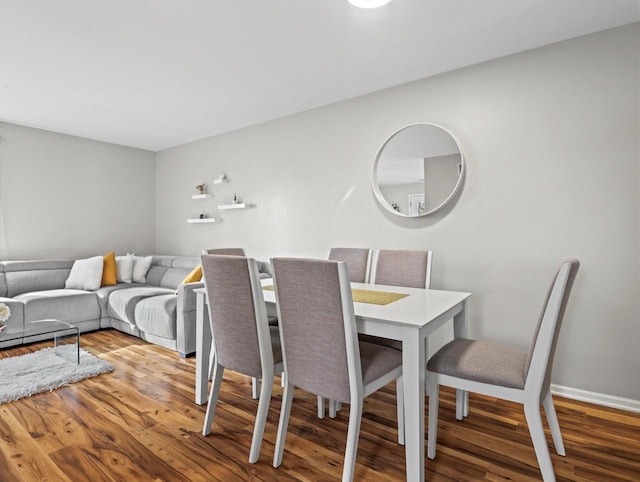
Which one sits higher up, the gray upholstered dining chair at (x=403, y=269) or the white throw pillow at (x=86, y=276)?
the gray upholstered dining chair at (x=403, y=269)

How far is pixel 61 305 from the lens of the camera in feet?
12.2

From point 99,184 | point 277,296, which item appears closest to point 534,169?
point 277,296

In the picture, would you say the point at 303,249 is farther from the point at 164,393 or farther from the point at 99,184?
the point at 99,184

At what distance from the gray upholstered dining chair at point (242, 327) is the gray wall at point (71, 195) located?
3.68 meters

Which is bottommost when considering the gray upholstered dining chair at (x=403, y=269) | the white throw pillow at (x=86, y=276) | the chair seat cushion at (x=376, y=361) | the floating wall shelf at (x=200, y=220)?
the chair seat cushion at (x=376, y=361)

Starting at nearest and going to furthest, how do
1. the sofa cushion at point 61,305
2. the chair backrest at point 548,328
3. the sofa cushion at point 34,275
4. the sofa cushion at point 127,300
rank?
the chair backrest at point 548,328
the sofa cushion at point 61,305
the sofa cushion at point 127,300
the sofa cushion at point 34,275

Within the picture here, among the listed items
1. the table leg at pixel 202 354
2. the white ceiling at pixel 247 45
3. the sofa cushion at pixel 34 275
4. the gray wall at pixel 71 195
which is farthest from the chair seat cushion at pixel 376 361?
the gray wall at pixel 71 195

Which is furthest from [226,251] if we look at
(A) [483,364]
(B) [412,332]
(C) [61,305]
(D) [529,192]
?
(C) [61,305]

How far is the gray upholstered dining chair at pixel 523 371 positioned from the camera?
1.45m

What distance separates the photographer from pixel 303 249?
3.76m

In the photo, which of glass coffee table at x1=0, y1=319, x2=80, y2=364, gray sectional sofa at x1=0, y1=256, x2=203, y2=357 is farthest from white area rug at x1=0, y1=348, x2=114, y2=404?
gray sectional sofa at x1=0, y1=256, x2=203, y2=357

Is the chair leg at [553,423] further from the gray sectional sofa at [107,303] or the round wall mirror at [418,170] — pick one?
the gray sectional sofa at [107,303]

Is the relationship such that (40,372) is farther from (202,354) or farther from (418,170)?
(418,170)

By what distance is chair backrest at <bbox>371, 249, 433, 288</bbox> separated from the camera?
2.55 m
